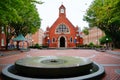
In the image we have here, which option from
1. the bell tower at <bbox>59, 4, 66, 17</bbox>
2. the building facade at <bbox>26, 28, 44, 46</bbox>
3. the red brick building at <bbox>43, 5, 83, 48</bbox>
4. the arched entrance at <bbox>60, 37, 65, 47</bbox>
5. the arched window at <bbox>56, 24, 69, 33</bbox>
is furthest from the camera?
the building facade at <bbox>26, 28, 44, 46</bbox>

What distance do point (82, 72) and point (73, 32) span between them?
192ft

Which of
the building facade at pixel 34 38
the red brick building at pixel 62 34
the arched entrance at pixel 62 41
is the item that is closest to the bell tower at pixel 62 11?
the red brick building at pixel 62 34

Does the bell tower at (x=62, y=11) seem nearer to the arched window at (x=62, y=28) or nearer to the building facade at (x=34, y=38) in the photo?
the arched window at (x=62, y=28)

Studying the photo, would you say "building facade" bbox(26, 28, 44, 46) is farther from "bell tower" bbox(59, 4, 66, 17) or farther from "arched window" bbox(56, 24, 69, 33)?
"bell tower" bbox(59, 4, 66, 17)

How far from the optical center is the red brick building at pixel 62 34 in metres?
69.4

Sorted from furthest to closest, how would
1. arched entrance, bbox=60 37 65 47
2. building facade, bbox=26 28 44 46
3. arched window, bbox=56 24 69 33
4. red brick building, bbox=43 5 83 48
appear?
1. building facade, bbox=26 28 44 46
2. arched window, bbox=56 24 69 33
3. arched entrance, bbox=60 37 65 47
4. red brick building, bbox=43 5 83 48

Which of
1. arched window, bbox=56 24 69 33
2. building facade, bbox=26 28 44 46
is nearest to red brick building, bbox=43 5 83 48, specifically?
arched window, bbox=56 24 69 33

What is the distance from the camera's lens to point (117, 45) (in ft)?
167

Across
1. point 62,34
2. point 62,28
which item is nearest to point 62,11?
point 62,28

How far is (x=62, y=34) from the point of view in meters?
69.5

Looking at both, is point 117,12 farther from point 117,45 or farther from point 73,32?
point 73,32

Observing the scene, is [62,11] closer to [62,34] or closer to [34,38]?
[62,34]

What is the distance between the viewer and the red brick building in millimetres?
69438

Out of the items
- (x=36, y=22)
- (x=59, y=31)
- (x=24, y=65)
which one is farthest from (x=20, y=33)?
(x=24, y=65)
